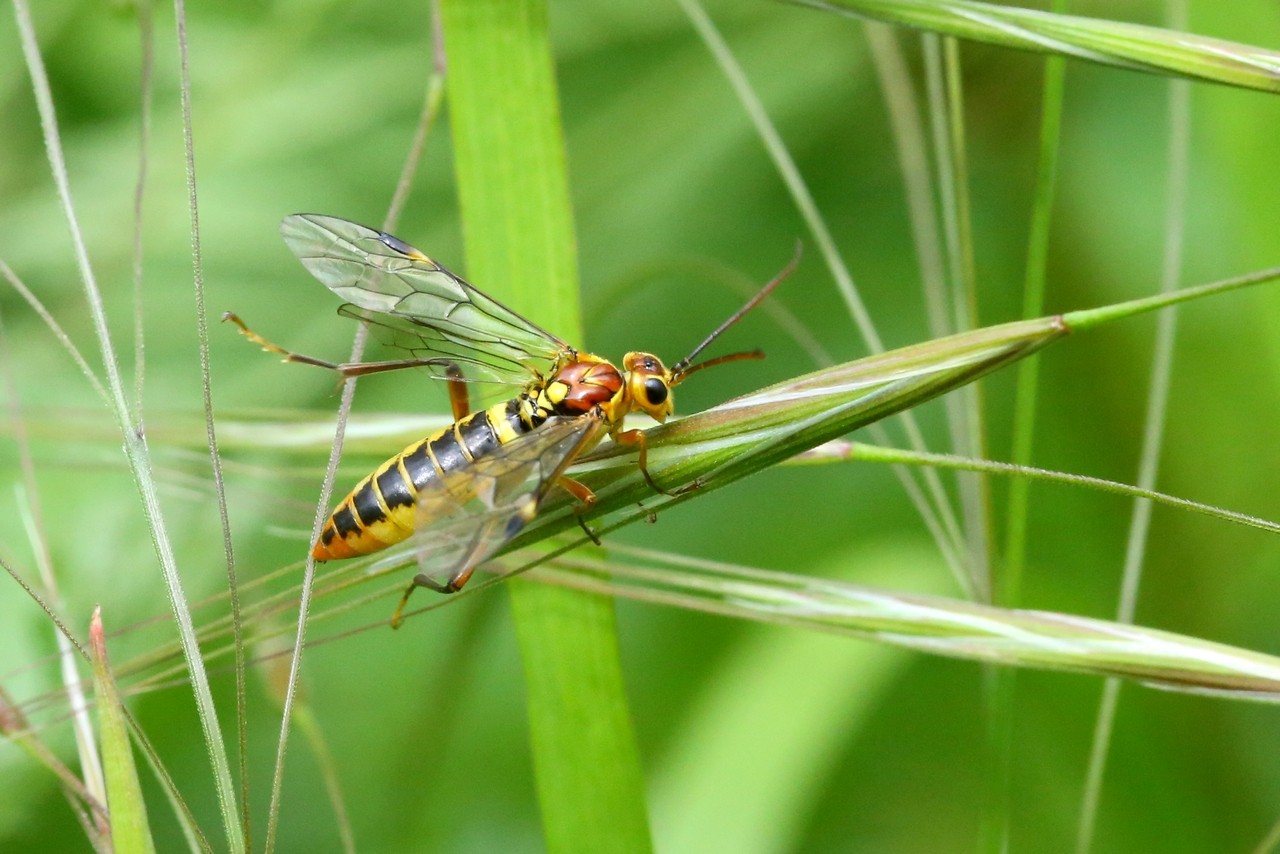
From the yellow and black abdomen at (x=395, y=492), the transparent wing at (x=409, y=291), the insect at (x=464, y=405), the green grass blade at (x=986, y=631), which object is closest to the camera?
the green grass blade at (x=986, y=631)

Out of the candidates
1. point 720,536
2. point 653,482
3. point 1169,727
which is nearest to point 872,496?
point 720,536

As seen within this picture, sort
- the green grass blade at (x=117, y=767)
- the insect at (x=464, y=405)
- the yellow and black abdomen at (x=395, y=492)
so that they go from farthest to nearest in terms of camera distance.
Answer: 1. the yellow and black abdomen at (x=395, y=492)
2. the insect at (x=464, y=405)
3. the green grass blade at (x=117, y=767)

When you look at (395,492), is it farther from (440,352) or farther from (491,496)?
(440,352)

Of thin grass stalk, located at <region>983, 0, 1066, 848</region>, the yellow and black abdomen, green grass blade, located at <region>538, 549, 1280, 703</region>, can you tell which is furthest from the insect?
thin grass stalk, located at <region>983, 0, 1066, 848</region>

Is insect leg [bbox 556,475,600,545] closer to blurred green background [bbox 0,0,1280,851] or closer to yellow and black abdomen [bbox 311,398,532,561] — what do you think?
yellow and black abdomen [bbox 311,398,532,561]

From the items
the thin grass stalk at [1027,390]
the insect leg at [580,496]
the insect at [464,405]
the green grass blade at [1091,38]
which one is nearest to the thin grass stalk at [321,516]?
the insect at [464,405]

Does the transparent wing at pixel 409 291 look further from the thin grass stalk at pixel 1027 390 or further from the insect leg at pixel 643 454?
the thin grass stalk at pixel 1027 390
